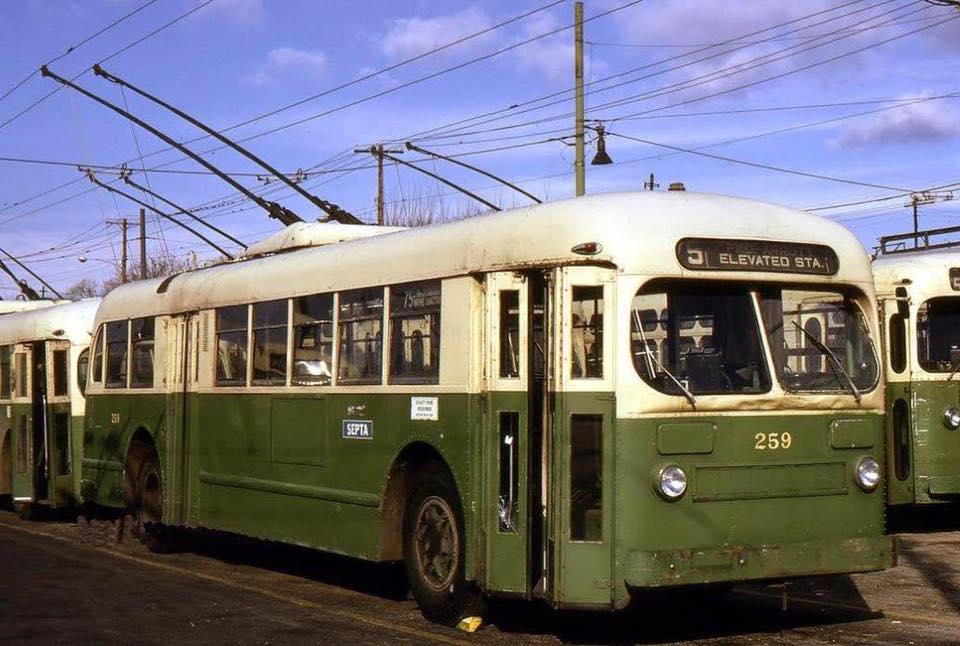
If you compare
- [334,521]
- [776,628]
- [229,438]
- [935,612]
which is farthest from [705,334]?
[229,438]

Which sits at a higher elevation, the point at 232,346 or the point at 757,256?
the point at 757,256

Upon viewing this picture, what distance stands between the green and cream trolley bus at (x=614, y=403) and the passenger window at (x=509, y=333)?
0.01 meters

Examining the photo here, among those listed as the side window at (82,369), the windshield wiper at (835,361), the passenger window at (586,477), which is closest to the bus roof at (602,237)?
the windshield wiper at (835,361)

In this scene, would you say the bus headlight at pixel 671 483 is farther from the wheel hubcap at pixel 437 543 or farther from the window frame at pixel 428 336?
the window frame at pixel 428 336

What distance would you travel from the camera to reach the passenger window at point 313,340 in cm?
1274

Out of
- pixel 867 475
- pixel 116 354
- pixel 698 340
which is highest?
pixel 116 354

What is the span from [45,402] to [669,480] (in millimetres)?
12948

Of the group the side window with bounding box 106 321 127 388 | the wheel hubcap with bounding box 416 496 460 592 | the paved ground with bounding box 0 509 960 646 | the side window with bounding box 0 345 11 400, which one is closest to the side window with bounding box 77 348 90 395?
the side window with bounding box 106 321 127 388

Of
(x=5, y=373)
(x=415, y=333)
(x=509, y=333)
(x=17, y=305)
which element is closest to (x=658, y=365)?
(x=509, y=333)

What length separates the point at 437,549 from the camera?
1104 centimetres

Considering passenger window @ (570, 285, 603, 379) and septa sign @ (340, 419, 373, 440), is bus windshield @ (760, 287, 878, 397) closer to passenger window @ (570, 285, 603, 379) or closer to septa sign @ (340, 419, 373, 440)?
passenger window @ (570, 285, 603, 379)

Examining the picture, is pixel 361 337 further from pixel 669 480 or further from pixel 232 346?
pixel 669 480

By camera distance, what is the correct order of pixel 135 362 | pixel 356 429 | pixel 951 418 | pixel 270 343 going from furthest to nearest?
pixel 135 362
pixel 951 418
pixel 270 343
pixel 356 429

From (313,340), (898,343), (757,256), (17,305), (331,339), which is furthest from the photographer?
(17,305)
